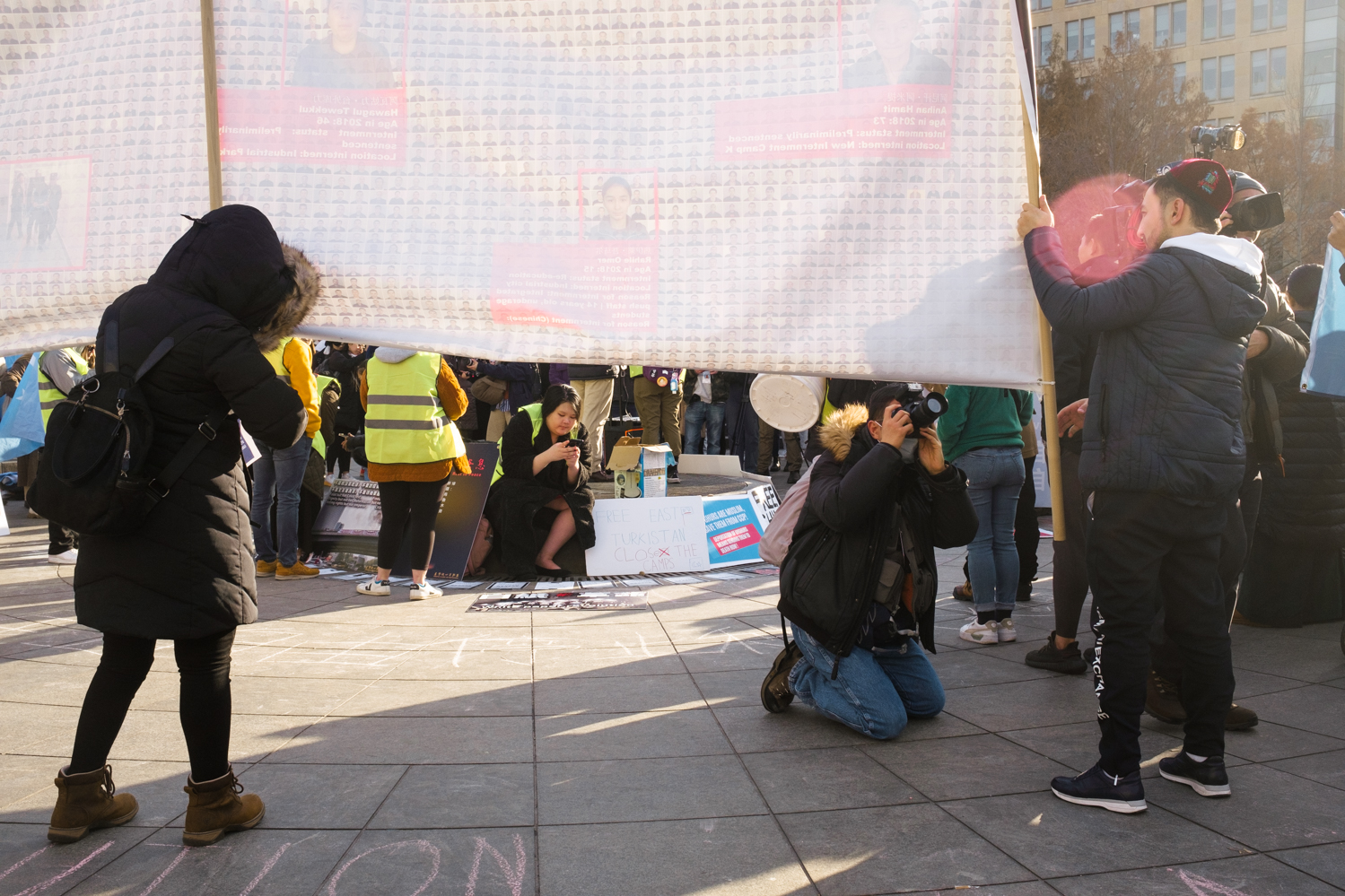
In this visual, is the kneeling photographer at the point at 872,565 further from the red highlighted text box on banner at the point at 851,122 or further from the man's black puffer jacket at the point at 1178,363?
the red highlighted text box on banner at the point at 851,122

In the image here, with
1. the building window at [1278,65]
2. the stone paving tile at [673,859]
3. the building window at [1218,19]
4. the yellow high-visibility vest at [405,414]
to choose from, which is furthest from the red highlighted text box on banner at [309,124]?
the building window at [1218,19]

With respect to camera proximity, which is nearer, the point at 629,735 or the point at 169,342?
the point at 169,342

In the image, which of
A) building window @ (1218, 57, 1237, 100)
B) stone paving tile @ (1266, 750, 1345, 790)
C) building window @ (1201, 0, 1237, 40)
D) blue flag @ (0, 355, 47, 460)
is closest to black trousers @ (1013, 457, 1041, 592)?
stone paving tile @ (1266, 750, 1345, 790)

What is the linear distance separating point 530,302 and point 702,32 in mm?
976

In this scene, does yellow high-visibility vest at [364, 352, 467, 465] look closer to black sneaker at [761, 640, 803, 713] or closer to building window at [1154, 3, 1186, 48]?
black sneaker at [761, 640, 803, 713]

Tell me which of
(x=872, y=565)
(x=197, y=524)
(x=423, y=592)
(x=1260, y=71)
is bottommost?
(x=423, y=592)

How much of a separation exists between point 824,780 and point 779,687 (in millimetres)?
756

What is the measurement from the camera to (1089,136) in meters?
26.9

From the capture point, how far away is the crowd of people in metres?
2.81

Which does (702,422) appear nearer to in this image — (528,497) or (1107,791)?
(528,497)

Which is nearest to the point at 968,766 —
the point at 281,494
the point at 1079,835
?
the point at 1079,835

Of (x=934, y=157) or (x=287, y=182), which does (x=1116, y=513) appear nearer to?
(x=934, y=157)

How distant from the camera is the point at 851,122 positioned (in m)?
3.04

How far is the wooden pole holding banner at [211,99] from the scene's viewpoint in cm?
304
